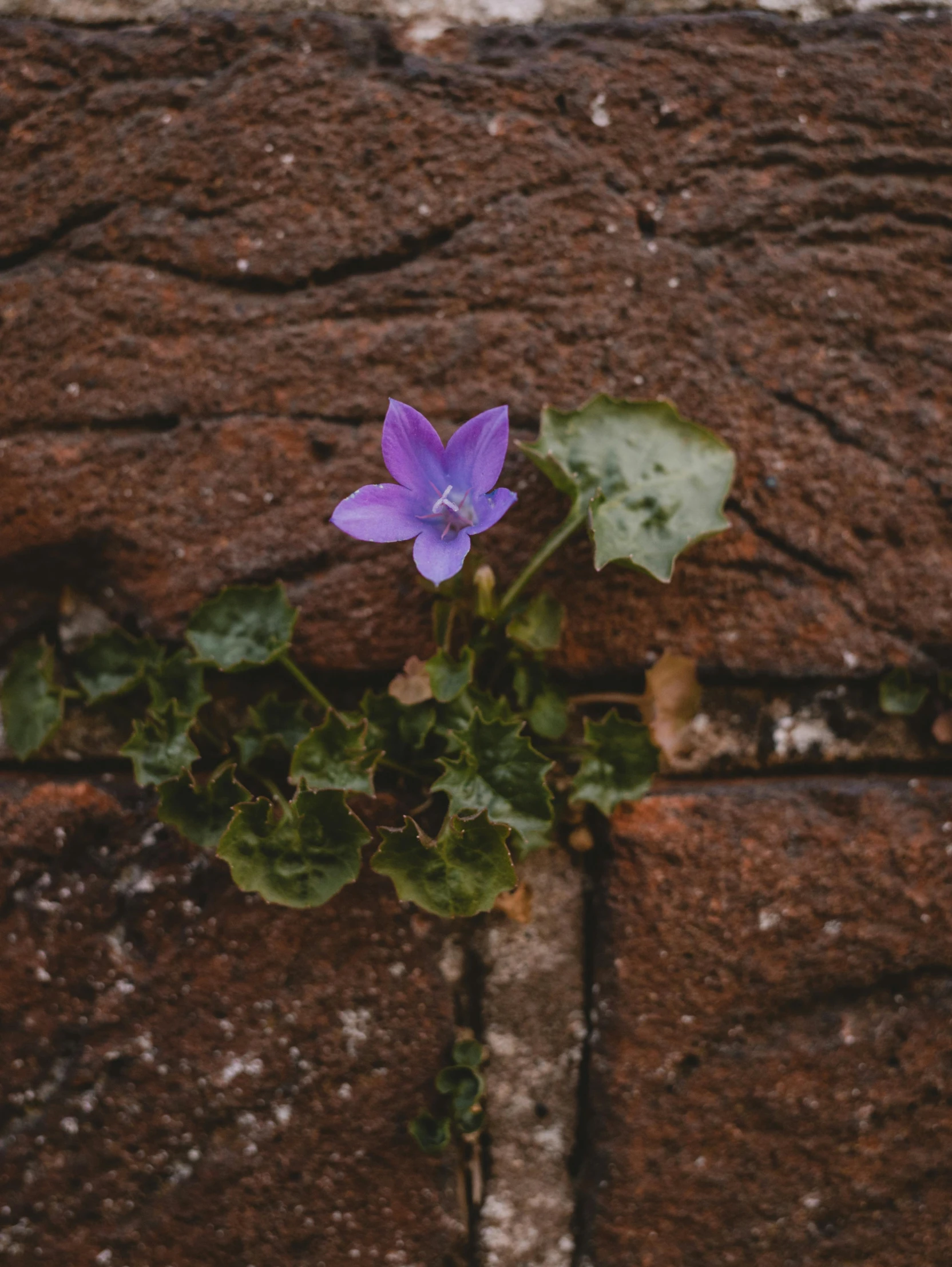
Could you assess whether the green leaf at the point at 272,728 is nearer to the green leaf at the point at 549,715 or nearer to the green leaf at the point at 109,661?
the green leaf at the point at 109,661

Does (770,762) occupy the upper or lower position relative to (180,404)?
lower

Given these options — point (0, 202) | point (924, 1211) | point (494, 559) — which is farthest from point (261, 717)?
point (924, 1211)

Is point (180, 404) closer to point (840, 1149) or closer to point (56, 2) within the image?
point (56, 2)

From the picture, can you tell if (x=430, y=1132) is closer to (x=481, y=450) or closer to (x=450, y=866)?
(x=450, y=866)

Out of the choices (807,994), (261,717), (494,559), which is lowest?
(807,994)

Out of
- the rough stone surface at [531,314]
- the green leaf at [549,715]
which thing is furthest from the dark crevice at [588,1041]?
the rough stone surface at [531,314]
